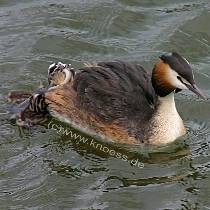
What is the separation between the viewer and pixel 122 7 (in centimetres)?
1273

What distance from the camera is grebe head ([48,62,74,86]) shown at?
9.60 m

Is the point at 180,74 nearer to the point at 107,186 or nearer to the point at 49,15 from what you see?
the point at 107,186

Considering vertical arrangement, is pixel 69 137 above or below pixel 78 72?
below

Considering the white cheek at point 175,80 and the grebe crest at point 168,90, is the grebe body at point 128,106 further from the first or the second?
the white cheek at point 175,80

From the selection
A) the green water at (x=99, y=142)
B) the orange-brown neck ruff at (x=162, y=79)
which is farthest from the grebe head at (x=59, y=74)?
the orange-brown neck ruff at (x=162, y=79)

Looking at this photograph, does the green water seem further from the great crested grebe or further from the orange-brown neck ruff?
the orange-brown neck ruff

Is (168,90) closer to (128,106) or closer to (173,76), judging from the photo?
(173,76)

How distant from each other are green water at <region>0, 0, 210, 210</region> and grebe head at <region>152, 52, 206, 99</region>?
832 millimetres

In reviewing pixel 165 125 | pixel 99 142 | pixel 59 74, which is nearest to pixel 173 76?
pixel 165 125

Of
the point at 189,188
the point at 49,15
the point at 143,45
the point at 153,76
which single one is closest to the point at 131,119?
the point at 153,76

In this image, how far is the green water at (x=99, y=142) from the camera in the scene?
812 centimetres

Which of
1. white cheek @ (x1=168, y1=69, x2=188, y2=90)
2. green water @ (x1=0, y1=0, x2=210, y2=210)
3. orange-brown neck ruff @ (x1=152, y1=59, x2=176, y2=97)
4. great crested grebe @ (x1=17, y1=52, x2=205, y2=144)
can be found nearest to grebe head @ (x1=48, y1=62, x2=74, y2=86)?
great crested grebe @ (x1=17, y1=52, x2=205, y2=144)

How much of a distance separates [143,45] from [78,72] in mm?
2165

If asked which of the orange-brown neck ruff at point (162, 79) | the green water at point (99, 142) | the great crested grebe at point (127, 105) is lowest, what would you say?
the green water at point (99, 142)
